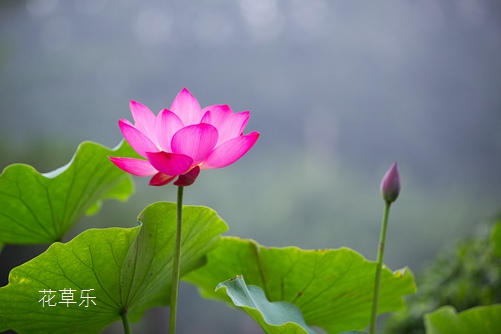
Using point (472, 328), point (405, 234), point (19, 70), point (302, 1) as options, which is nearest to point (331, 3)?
point (302, 1)

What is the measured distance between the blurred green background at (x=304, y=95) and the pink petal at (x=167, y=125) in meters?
3.28

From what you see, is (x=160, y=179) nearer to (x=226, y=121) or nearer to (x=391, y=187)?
(x=226, y=121)

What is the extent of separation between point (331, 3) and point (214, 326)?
8.06 ft

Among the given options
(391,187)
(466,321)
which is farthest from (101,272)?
(466,321)

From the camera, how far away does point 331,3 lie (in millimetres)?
3953

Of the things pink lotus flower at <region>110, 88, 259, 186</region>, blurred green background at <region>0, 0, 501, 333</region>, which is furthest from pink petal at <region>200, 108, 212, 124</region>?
blurred green background at <region>0, 0, 501, 333</region>

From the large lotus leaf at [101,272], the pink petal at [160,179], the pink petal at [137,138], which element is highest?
the pink petal at [137,138]

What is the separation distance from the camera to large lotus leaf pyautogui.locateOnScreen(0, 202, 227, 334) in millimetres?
478

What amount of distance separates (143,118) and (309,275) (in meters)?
0.27

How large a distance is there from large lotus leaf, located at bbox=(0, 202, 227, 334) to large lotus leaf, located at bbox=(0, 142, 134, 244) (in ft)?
0.45

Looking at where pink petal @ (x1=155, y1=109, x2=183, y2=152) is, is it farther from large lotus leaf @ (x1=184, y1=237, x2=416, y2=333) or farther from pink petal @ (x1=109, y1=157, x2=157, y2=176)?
large lotus leaf @ (x1=184, y1=237, x2=416, y2=333)

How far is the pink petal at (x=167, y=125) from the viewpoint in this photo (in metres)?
0.43

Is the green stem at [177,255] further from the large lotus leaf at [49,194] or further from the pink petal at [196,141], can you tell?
the large lotus leaf at [49,194]

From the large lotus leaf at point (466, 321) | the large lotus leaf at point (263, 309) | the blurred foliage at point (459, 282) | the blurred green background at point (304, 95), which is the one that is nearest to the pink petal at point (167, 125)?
the large lotus leaf at point (263, 309)
